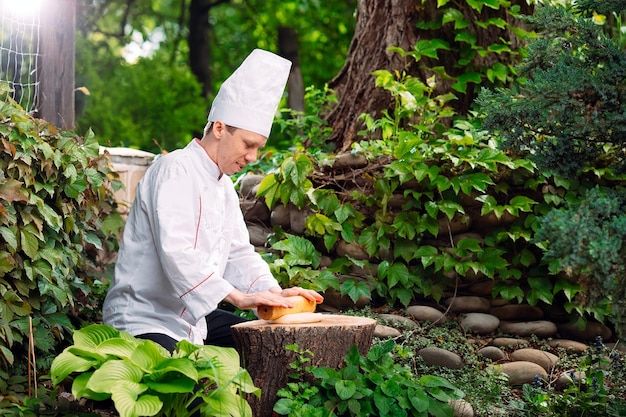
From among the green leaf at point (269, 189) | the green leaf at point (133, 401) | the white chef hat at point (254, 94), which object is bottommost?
the green leaf at point (133, 401)

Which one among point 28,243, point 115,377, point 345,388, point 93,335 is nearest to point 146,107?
point 28,243

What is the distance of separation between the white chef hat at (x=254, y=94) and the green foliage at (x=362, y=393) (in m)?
1.07

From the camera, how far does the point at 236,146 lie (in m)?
3.70

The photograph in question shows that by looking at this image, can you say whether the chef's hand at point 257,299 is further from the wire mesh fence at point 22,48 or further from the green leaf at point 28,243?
the wire mesh fence at point 22,48

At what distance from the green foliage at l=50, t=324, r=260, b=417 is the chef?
0.35 m

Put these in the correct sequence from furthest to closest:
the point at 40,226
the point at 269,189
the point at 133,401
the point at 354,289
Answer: the point at 269,189, the point at 354,289, the point at 40,226, the point at 133,401

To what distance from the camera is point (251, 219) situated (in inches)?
225

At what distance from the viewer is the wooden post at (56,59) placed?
17.1 feet

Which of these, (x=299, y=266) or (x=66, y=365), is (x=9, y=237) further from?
(x=299, y=266)

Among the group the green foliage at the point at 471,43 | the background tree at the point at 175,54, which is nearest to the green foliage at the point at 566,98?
the green foliage at the point at 471,43

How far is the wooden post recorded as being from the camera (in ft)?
17.1

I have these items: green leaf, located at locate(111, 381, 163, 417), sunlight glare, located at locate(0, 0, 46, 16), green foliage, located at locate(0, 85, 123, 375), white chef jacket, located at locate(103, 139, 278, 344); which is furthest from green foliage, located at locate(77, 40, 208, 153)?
green leaf, located at locate(111, 381, 163, 417)

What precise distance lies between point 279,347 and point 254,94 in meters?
1.11

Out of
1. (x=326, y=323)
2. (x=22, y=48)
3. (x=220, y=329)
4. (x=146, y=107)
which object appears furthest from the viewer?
(x=146, y=107)
